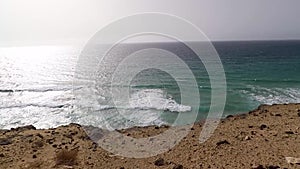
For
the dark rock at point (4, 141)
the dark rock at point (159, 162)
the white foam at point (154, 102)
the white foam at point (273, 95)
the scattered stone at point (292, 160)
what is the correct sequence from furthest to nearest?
1. the white foam at point (273, 95)
2. the white foam at point (154, 102)
3. the dark rock at point (4, 141)
4. the dark rock at point (159, 162)
5. the scattered stone at point (292, 160)

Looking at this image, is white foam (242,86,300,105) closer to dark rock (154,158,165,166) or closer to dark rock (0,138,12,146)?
dark rock (154,158,165,166)

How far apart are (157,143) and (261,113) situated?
10404 millimetres

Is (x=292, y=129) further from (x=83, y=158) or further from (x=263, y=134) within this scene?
(x=83, y=158)

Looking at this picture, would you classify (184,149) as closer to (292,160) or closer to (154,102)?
(292,160)

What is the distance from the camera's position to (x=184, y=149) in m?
14.0

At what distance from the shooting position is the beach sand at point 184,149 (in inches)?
484

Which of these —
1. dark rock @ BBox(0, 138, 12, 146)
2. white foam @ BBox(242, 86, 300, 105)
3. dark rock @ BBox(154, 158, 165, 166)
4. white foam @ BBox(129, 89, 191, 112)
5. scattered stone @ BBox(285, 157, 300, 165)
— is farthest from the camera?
white foam @ BBox(242, 86, 300, 105)

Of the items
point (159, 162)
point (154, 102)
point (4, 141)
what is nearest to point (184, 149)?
point (159, 162)

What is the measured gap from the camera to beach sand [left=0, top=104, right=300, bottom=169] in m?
12.3

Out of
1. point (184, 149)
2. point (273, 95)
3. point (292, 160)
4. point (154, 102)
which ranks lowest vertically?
point (154, 102)

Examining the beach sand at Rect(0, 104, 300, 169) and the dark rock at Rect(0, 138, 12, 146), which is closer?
the beach sand at Rect(0, 104, 300, 169)

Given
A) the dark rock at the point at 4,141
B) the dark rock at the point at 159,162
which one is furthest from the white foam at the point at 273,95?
the dark rock at the point at 4,141

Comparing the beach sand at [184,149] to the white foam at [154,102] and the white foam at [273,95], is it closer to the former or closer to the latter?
the white foam at [154,102]

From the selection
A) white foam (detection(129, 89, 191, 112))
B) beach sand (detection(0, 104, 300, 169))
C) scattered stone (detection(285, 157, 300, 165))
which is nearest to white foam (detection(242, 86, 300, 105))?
white foam (detection(129, 89, 191, 112))
